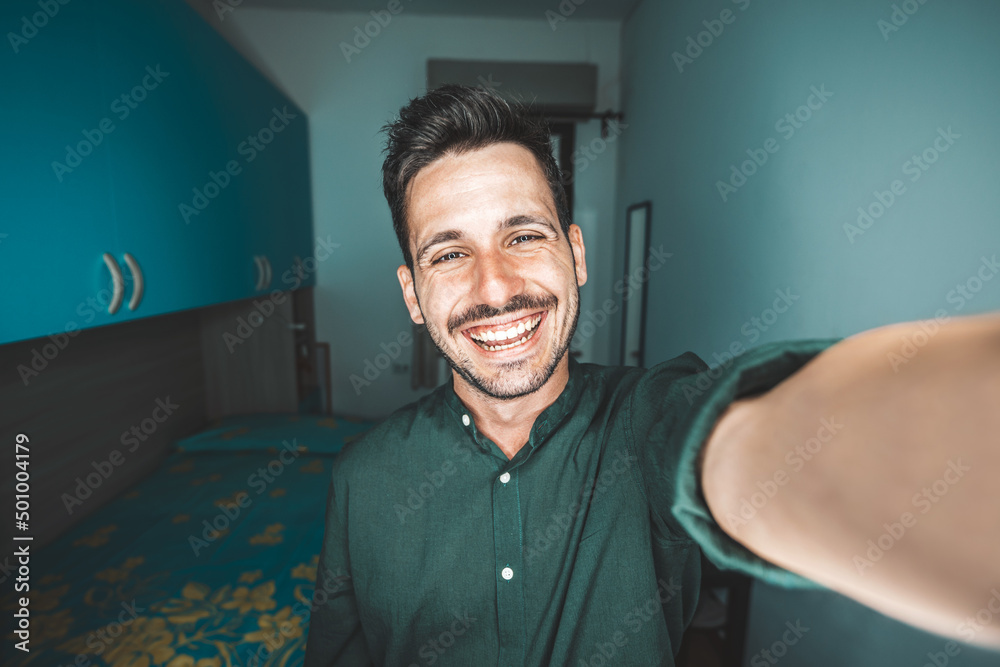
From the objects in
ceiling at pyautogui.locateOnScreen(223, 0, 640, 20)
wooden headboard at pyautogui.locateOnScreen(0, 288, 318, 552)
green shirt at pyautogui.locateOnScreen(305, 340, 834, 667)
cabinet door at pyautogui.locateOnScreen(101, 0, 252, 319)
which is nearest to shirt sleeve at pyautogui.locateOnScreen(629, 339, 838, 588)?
green shirt at pyautogui.locateOnScreen(305, 340, 834, 667)

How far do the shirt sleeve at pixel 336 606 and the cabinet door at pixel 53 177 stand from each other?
77cm

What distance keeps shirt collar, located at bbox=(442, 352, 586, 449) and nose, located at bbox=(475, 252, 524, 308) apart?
18 cm

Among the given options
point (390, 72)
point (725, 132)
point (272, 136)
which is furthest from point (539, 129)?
point (390, 72)

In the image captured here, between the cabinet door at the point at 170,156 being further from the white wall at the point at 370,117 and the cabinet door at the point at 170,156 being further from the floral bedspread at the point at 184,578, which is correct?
the white wall at the point at 370,117

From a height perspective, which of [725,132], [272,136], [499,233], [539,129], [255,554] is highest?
[272,136]

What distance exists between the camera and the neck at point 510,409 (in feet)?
2.90

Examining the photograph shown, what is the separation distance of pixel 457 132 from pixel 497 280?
0.30 m

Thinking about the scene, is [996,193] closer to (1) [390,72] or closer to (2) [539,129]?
(2) [539,129]

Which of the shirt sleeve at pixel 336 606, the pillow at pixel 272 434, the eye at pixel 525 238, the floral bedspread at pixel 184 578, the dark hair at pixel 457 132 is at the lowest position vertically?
the floral bedspread at pixel 184 578

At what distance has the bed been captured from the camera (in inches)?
45.2

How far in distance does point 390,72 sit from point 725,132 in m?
2.11

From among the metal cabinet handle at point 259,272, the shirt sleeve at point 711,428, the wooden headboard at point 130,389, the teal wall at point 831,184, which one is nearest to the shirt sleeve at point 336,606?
the shirt sleeve at point 711,428

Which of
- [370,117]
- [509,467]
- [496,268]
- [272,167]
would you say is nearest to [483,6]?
[370,117]

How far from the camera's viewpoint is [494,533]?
2.64ft
